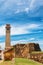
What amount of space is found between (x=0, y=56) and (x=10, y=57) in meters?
3.84

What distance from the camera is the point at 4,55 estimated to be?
34500mm

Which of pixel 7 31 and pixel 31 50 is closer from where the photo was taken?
pixel 31 50

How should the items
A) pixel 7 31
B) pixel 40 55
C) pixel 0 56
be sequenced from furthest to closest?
pixel 7 31 → pixel 0 56 → pixel 40 55

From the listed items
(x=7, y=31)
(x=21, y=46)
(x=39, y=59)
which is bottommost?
(x=39, y=59)

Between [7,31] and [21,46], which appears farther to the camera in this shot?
[7,31]

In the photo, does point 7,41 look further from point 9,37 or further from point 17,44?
point 17,44

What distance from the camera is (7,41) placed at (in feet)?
147

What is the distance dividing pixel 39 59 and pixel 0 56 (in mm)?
7743

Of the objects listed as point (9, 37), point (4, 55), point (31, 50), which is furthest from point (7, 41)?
point (4, 55)

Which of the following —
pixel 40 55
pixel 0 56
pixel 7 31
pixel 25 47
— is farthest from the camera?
pixel 7 31

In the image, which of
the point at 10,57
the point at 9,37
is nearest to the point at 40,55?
the point at 10,57

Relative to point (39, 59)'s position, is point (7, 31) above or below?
above

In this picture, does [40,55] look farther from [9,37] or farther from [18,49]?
[9,37]

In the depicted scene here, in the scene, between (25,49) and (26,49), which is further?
(25,49)
